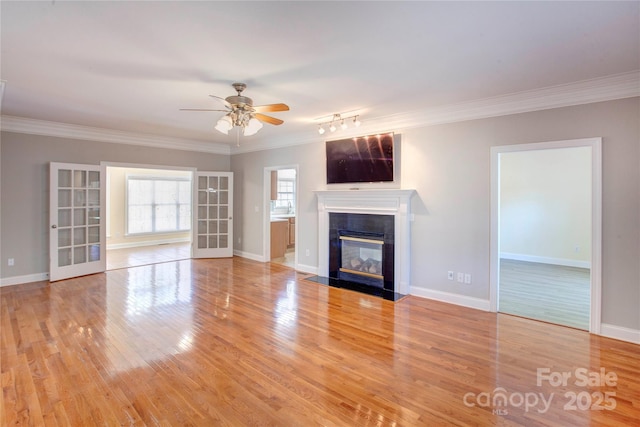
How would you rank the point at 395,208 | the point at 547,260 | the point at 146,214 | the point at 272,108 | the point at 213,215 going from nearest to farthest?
the point at 272,108 → the point at 395,208 → the point at 547,260 → the point at 213,215 → the point at 146,214

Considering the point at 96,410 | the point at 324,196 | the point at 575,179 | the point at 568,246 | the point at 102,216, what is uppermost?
the point at 575,179

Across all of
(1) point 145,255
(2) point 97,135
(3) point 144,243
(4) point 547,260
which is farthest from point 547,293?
(3) point 144,243

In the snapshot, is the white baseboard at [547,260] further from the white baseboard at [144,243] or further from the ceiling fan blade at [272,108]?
the white baseboard at [144,243]

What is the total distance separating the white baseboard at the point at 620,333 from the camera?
3068mm

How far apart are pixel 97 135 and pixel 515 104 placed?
6.53 meters

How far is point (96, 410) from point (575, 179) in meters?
8.08

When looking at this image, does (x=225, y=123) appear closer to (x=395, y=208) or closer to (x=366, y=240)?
(x=395, y=208)

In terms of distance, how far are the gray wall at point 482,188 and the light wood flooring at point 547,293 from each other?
18.7 inches

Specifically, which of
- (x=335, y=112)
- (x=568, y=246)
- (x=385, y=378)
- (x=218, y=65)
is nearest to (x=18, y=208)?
(x=218, y=65)

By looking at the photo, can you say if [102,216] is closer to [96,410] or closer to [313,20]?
[96,410]

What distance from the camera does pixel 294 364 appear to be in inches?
105

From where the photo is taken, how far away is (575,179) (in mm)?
6352

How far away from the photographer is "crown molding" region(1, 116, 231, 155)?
16.1 ft

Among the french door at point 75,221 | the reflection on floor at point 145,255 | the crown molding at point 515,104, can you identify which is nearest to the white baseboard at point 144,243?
the reflection on floor at point 145,255
